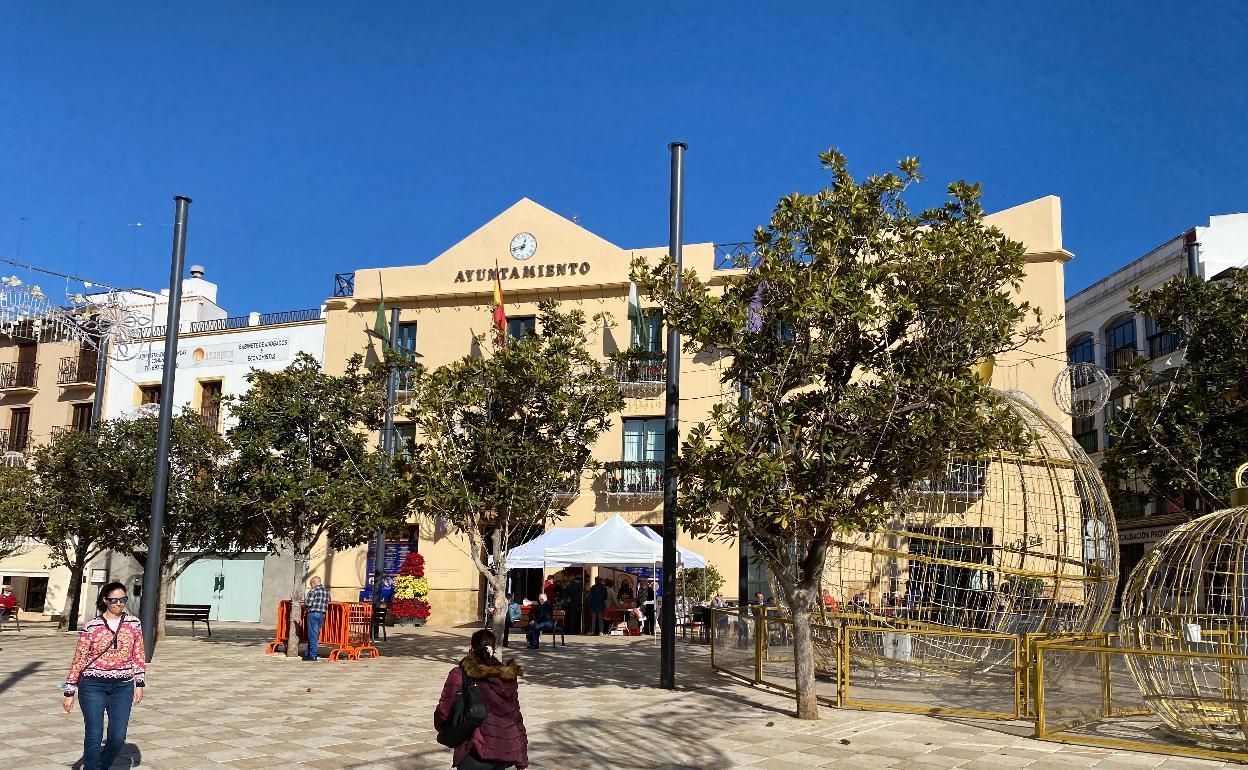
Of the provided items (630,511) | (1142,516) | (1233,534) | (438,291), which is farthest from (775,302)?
(1142,516)

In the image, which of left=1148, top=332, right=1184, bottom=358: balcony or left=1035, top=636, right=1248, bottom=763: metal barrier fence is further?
left=1148, top=332, right=1184, bottom=358: balcony

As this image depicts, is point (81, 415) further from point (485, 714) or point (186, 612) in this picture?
point (485, 714)

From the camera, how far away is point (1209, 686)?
9922mm

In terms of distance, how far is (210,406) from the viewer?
106 ft

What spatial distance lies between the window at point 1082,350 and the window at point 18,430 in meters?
35.7

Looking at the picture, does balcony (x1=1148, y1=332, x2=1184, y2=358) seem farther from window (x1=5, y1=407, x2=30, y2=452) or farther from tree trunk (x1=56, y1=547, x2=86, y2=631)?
window (x1=5, y1=407, x2=30, y2=452)

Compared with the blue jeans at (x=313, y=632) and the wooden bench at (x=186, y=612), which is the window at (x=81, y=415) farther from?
the blue jeans at (x=313, y=632)

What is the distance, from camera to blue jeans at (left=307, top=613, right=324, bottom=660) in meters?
17.5

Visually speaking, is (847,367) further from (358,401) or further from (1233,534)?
(358,401)

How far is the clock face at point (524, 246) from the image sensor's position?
99.4 ft

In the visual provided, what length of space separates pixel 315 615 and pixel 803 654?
936cm

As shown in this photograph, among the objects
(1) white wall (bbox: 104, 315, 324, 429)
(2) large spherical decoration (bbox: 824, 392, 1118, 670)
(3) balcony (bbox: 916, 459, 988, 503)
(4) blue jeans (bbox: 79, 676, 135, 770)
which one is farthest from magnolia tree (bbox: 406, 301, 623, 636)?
(1) white wall (bbox: 104, 315, 324, 429)

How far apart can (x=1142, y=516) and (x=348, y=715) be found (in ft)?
97.6

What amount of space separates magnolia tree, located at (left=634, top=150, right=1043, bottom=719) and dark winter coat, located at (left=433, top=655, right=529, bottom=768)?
4.82 metres
